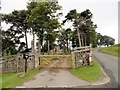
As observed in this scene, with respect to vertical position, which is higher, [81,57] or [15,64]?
[81,57]

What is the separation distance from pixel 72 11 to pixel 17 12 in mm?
17226

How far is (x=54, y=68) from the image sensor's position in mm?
32250

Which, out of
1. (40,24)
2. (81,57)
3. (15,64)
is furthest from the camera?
(40,24)

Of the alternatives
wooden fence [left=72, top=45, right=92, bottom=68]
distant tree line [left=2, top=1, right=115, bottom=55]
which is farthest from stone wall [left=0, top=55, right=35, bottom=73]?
distant tree line [left=2, top=1, right=115, bottom=55]

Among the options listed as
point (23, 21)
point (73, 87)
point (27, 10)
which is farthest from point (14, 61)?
point (23, 21)

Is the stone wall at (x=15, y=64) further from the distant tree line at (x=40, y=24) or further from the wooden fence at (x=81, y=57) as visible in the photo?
the distant tree line at (x=40, y=24)

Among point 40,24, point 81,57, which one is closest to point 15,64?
point 81,57

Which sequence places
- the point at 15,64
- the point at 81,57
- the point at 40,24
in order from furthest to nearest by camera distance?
the point at 40,24 < the point at 81,57 < the point at 15,64

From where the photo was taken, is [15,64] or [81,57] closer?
[15,64]

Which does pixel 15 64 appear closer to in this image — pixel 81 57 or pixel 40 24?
pixel 81 57

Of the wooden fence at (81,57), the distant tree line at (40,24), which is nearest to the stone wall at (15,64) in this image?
the wooden fence at (81,57)

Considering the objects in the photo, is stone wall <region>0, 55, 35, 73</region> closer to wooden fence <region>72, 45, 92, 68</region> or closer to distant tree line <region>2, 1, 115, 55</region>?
wooden fence <region>72, 45, 92, 68</region>

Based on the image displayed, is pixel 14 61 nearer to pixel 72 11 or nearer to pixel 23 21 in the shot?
pixel 23 21

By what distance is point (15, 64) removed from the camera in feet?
103
